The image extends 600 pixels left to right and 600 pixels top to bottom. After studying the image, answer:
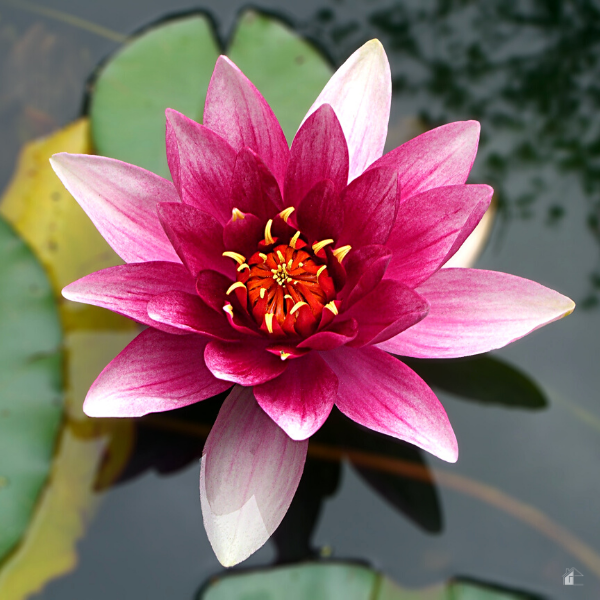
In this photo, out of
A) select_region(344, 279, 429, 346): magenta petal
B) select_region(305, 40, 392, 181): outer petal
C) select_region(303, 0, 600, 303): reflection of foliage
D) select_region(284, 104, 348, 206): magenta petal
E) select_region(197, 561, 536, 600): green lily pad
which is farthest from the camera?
select_region(303, 0, 600, 303): reflection of foliage

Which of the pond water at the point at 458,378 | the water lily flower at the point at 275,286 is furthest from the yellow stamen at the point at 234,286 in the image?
the pond water at the point at 458,378

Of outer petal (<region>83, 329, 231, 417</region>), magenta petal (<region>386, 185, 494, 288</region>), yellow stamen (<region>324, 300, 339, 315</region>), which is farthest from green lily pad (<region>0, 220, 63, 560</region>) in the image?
magenta petal (<region>386, 185, 494, 288</region>)

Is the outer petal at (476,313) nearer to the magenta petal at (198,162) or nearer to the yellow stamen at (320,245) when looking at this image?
the yellow stamen at (320,245)

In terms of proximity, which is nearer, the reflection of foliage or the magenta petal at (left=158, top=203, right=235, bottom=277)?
the magenta petal at (left=158, top=203, right=235, bottom=277)

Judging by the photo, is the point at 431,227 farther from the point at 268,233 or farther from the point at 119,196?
the point at 119,196

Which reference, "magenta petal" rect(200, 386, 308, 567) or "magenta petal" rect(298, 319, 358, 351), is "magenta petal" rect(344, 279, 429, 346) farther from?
"magenta petal" rect(200, 386, 308, 567)

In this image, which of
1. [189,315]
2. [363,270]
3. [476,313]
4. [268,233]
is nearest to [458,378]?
[476,313]
